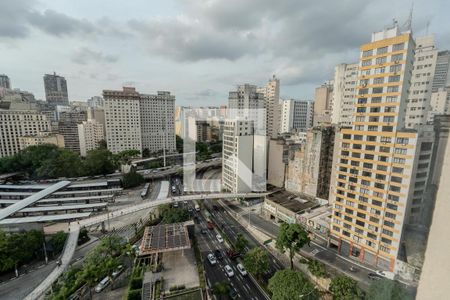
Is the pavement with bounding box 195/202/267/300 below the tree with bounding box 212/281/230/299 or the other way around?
below

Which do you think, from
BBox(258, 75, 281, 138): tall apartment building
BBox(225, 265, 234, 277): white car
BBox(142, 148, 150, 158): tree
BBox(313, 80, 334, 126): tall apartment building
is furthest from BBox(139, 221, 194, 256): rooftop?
BBox(313, 80, 334, 126): tall apartment building

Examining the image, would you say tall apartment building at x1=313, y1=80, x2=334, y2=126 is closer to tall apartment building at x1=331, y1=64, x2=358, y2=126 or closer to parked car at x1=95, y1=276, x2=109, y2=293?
tall apartment building at x1=331, y1=64, x2=358, y2=126

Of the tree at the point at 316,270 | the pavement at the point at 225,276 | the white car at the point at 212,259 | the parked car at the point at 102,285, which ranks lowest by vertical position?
the pavement at the point at 225,276

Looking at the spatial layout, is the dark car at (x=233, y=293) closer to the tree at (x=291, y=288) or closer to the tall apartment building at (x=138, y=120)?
the tree at (x=291, y=288)

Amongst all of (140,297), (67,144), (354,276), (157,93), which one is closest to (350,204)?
(354,276)

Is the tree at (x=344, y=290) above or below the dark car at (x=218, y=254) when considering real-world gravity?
above

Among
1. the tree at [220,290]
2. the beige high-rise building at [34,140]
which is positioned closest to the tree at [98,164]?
the beige high-rise building at [34,140]
